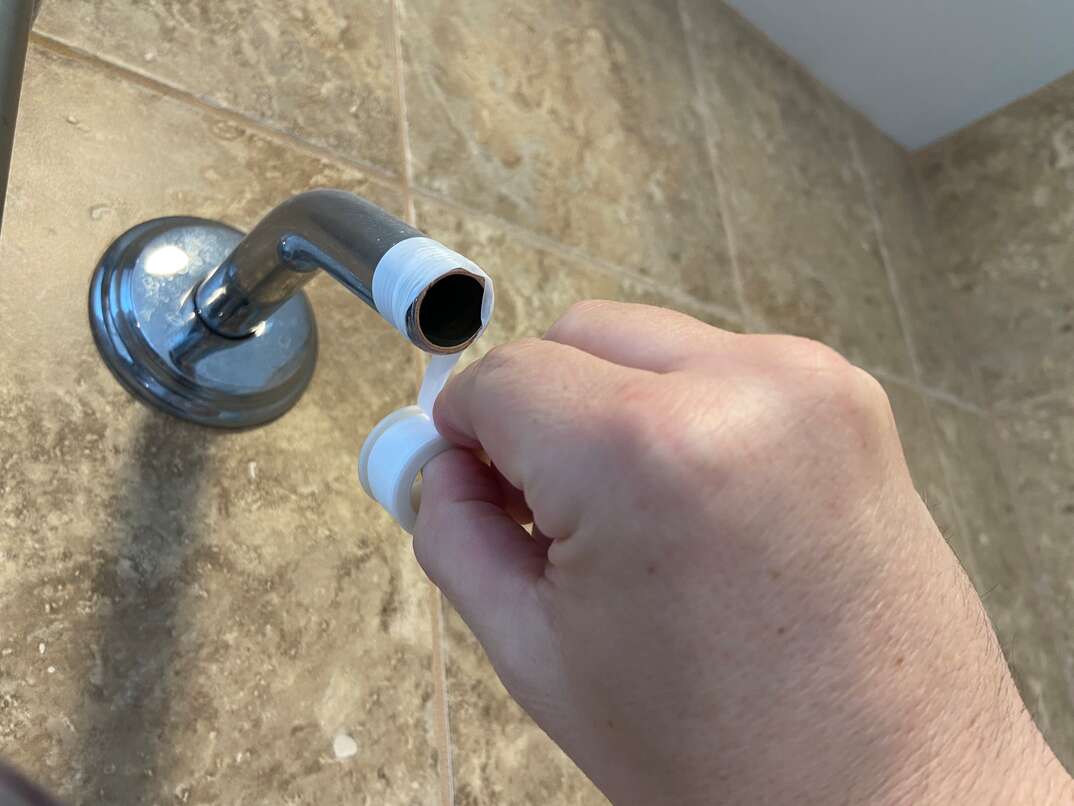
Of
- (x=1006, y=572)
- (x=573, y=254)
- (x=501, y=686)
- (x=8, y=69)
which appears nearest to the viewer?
(x=8, y=69)

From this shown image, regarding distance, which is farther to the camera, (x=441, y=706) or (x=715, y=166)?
(x=715, y=166)

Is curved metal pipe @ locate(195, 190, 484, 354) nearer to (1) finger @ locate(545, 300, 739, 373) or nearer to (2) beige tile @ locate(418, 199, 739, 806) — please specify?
(1) finger @ locate(545, 300, 739, 373)

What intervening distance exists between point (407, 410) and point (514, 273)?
→ 0.23m

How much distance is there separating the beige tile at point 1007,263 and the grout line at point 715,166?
12.4 inches

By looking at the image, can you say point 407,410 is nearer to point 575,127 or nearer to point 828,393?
point 828,393

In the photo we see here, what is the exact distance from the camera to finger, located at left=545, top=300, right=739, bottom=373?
0.28 meters

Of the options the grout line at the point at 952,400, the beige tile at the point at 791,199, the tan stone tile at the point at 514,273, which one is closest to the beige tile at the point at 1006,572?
the grout line at the point at 952,400

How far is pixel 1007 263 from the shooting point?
101 centimetres

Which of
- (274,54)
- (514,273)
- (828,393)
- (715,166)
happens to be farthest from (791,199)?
(828,393)

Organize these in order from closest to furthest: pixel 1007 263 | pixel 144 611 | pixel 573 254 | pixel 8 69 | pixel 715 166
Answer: pixel 8 69 < pixel 144 611 < pixel 573 254 < pixel 715 166 < pixel 1007 263

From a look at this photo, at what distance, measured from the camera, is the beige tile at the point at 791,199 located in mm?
776

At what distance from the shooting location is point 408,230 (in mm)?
286

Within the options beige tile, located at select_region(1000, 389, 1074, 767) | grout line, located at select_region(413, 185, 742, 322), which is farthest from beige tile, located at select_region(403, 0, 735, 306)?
beige tile, located at select_region(1000, 389, 1074, 767)

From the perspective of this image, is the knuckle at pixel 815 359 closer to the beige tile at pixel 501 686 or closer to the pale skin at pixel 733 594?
the pale skin at pixel 733 594
